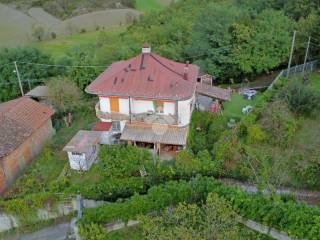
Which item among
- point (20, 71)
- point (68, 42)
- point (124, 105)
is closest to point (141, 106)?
point (124, 105)

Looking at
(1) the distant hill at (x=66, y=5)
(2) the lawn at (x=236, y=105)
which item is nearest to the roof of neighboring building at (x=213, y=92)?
(2) the lawn at (x=236, y=105)

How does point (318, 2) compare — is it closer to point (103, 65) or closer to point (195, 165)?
point (103, 65)

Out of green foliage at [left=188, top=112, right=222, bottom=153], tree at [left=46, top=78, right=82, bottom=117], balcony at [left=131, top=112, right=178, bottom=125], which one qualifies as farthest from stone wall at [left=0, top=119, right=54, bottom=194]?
green foliage at [left=188, top=112, right=222, bottom=153]

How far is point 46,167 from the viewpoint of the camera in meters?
26.1

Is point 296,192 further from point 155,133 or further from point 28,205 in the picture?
point 28,205

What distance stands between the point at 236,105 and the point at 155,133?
35.9 ft

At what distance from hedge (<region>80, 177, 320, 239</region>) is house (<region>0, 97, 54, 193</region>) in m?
8.09

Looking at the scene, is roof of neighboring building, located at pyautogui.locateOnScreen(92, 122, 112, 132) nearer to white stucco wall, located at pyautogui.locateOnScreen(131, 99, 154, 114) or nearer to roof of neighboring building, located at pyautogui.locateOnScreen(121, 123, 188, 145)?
roof of neighboring building, located at pyautogui.locateOnScreen(121, 123, 188, 145)

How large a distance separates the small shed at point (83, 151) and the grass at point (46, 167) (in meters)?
1.70

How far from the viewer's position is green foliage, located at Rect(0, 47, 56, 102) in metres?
39.1

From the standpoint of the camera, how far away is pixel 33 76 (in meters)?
39.6

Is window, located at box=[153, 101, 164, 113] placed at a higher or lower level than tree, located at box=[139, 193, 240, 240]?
higher

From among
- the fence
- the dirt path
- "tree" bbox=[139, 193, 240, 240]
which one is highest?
the fence

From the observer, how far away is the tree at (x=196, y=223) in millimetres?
18188
